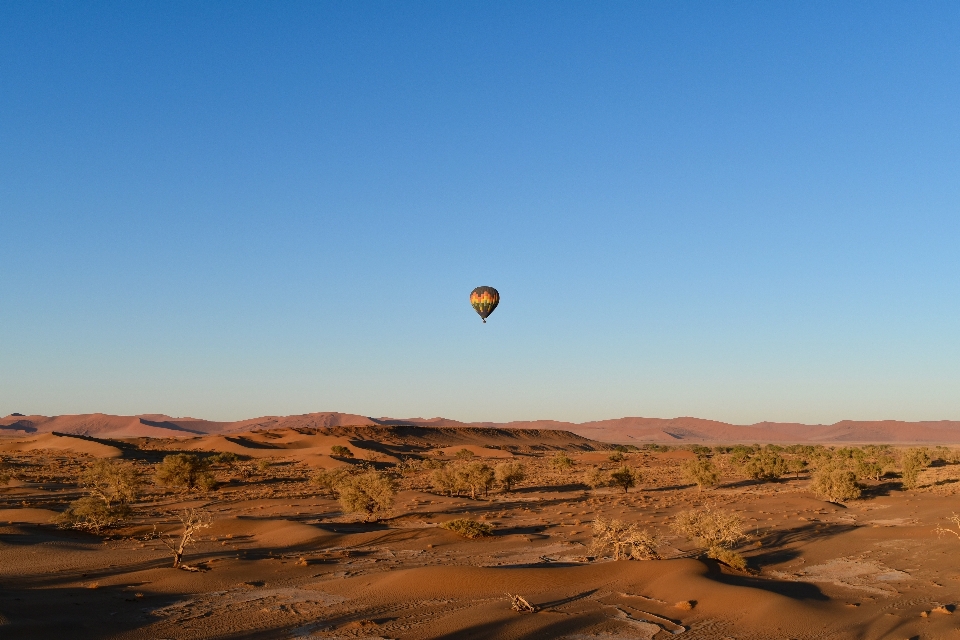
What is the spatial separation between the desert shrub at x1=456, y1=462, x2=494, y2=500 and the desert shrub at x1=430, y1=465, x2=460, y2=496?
69 centimetres

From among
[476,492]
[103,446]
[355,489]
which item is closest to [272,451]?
[103,446]

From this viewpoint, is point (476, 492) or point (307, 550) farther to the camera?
point (476, 492)

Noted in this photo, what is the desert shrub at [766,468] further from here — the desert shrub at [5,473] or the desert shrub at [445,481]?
the desert shrub at [5,473]

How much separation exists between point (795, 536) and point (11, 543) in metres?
26.2

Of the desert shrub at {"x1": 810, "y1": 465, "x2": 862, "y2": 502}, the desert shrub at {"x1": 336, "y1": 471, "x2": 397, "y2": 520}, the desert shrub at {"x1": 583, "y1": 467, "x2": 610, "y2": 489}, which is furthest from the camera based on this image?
the desert shrub at {"x1": 583, "y1": 467, "x2": 610, "y2": 489}

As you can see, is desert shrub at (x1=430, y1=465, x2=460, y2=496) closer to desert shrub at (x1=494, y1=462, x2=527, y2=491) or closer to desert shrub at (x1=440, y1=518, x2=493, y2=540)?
desert shrub at (x1=494, y1=462, x2=527, y2=491)

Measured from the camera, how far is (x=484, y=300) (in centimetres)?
4972

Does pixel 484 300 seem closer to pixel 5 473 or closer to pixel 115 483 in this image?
pixel 115 483

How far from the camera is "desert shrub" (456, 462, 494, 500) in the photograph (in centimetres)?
4144

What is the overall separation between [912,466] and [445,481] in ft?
97.2

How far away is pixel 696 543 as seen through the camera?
21641 mm

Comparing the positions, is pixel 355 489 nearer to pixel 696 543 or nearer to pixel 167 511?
pixel 167 511

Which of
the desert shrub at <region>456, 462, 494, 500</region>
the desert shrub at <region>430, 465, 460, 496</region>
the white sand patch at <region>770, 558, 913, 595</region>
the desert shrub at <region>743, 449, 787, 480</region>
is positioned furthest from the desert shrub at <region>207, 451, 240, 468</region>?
the white sand patch at <region>770, 558, 913, 595</region>

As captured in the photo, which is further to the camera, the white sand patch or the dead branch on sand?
the white sand patch
